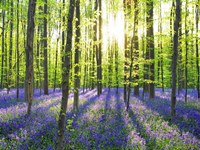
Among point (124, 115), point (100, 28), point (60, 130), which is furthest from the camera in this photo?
point (100, 28)

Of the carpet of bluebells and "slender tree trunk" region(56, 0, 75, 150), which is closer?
"slender tree trunk" region(56, 0, 75, 150)

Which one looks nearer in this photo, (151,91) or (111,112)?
(111,112)

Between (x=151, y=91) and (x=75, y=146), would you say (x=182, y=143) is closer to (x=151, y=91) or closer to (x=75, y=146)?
(x=75, y=146)

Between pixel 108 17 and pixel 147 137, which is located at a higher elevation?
pixel 108 17

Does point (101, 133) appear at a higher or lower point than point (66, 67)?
lower

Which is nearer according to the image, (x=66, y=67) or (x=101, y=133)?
(x=66, y=67)

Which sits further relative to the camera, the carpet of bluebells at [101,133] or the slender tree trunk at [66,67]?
the carpet of bluebells at [101,133]

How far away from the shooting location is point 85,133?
8430 millimetres

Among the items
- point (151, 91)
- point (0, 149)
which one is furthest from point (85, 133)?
point (151, 91)

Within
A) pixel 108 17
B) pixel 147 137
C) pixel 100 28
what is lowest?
pixel 147 137

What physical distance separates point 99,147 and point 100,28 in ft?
61.1

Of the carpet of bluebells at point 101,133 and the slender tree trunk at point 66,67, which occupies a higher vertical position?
the slender tree trunk at point 66,67

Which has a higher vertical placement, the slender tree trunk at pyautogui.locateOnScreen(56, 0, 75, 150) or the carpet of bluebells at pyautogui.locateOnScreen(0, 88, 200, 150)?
the slender tree trunk at pyautogui.locateOnScreen(56, 0, 75, 150)

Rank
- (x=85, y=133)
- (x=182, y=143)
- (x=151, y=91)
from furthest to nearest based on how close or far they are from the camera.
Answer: (x=151, y=91)
(x=85, y=133)
(x=182, y=143)
